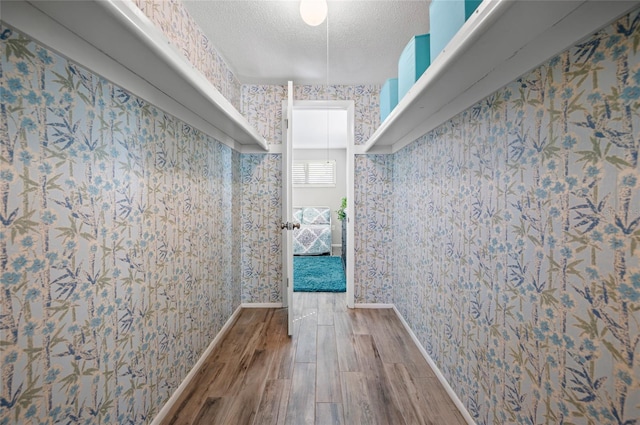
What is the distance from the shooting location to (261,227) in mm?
3178

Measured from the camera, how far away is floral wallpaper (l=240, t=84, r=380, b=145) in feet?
10.3

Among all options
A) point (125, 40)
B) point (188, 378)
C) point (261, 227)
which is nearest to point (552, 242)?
point (125, 40)

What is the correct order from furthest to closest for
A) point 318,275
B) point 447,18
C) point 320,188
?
1. point 320,188
2. point 318,275
3. point 447,18

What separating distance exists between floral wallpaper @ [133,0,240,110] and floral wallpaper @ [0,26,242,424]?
549 millimetres

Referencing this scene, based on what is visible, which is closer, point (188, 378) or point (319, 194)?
point (188, 378)

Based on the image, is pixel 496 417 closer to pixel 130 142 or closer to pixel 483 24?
pixel 483 24

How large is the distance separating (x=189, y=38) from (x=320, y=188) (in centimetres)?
512

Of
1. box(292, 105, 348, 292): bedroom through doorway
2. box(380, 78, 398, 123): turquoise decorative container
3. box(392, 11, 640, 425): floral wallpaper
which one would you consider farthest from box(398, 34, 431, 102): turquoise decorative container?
box(292, 105, 348, 292): bedroom through doorway

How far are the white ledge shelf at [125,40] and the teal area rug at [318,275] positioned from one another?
106 inches

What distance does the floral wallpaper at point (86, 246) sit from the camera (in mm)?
797

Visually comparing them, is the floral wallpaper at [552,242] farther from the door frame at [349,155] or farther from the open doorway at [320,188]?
the open doorway at [320,188]

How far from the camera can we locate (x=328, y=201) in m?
7.02

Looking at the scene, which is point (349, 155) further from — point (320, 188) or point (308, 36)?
point (320, 188)

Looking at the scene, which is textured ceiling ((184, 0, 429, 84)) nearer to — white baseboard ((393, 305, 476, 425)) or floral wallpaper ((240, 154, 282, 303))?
floral wallpaper ((240, 154, 282, 303))
